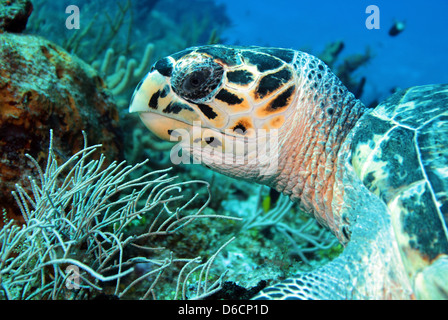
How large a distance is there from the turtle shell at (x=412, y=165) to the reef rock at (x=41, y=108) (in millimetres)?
1640

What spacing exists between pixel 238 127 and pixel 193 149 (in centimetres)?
27

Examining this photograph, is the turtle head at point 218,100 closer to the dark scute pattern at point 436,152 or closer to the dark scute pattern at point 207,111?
the dark scute pattern at point 207,111

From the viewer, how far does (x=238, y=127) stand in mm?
1363

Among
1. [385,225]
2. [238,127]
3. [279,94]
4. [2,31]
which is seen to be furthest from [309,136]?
[2,31]

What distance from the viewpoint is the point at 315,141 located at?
147 cm

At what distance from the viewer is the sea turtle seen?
0.94m

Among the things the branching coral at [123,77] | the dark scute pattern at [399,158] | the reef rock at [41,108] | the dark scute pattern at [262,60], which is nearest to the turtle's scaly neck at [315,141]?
the dark scute pattern at [262,60]

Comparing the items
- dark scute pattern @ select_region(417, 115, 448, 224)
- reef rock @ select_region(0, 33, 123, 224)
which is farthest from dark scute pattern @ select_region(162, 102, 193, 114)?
dark scute pattern @ select_region(417, 115, 448, 224)

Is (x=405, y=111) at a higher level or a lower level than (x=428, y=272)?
higher

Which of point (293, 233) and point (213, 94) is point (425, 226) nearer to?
point (213, 94)

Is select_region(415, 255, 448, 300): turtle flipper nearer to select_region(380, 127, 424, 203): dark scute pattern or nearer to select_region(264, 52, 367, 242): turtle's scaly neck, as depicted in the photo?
select_region(380, 127, 424, 203): dark scute pattern

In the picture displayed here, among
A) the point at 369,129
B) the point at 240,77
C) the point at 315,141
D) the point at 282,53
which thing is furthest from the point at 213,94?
the point at 369,129

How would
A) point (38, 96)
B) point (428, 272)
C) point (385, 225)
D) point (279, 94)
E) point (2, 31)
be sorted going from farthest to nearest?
1. point (2, 31)
2. point (38, 96)
3. point (279, 94)
4. point (385, 225)
5. point (428, 272)
